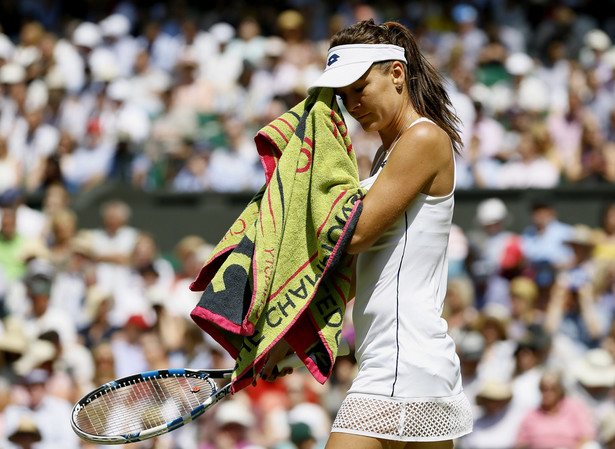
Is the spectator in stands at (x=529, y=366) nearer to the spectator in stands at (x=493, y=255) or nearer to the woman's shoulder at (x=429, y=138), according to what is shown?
the spectator in stands at (x=493, y=255)

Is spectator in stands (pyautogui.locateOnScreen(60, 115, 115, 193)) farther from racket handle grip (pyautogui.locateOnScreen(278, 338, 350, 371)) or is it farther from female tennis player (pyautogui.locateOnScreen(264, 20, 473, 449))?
female tennis player (pyautogui.locateOnScreen(264, 20, 473, 449))

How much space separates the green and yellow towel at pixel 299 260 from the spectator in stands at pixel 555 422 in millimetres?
3551

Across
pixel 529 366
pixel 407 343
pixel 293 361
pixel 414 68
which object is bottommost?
pixel 529 366

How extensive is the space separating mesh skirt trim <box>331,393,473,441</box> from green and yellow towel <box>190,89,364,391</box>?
0.15m

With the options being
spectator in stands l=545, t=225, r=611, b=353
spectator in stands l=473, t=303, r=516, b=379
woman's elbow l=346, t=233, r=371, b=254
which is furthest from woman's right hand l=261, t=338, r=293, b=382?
spectator in stands l=545, t=225, r=611, b=353

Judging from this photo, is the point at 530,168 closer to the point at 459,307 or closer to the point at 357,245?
the point at 459,307

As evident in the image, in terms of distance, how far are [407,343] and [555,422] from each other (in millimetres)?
3609

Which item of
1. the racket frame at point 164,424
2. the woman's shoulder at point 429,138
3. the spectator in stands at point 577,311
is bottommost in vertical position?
the spectator in stands at point 577,311

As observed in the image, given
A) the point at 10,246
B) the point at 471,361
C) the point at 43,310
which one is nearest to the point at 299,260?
the point at 471,361

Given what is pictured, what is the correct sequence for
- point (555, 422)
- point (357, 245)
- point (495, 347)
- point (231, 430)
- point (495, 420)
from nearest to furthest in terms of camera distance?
point (357, 245)
point (231, 430)
point (555, 422)
point (495, 420)
point (495, 347)

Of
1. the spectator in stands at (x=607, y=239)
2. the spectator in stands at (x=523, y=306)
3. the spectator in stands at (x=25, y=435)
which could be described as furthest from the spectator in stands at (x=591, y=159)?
the spectator in stands at (x=25, y=435)

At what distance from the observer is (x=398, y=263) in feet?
10.1

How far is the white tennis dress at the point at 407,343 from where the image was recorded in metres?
3.04

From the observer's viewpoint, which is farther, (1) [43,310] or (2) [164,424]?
(1) [43,310]
